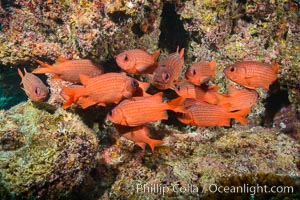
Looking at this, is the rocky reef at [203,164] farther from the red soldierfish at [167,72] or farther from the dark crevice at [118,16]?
the dark crevice at [118,16]

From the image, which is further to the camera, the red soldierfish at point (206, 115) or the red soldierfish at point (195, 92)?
the red soldierfish at point (195, 92)

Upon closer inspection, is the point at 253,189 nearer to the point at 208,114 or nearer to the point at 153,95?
the point at 208,114

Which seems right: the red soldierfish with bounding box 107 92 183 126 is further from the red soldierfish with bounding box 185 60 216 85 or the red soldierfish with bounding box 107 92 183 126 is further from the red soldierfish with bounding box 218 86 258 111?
the red soldierfish with bounding box 218 86 258 111

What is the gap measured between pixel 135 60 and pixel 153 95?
0.54 meters

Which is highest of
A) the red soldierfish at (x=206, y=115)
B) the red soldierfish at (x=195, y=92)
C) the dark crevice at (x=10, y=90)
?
the red soldierfish at (x=195, y=92)

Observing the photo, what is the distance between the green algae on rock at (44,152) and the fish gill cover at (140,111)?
0.04 ft

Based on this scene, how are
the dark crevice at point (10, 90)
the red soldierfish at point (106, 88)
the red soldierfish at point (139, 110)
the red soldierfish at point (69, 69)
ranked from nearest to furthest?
the red soldierfish at point (139, 110), the red soldierfish at point (106, 88), the red soldierfish at point (69, 69), the dark crevice at point (10, 90)

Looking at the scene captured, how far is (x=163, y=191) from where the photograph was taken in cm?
352

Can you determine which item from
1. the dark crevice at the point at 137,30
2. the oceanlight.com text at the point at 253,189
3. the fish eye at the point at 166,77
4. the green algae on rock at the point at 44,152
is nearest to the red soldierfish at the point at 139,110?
the fish eye at the point at 166,77

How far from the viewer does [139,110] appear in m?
3.03

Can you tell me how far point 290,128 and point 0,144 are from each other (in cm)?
538

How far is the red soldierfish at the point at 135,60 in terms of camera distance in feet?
11.1

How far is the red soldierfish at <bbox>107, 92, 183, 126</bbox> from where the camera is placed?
301 cm

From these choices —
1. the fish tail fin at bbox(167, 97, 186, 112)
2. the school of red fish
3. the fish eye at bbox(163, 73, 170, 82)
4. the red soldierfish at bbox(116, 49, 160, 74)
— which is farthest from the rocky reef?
the red soldierfish at bbox(116, 49, 160, 74)
